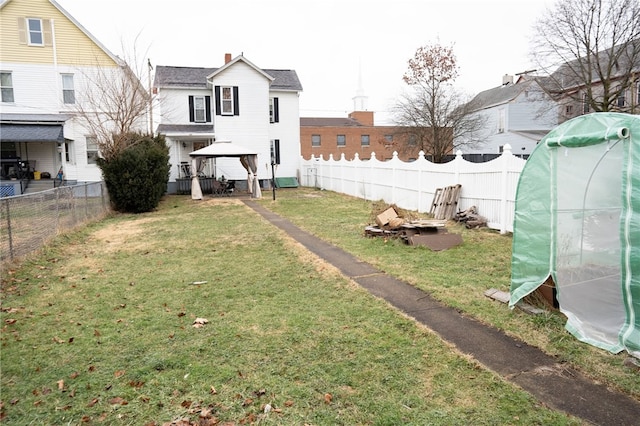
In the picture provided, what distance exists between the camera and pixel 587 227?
4.64 metres

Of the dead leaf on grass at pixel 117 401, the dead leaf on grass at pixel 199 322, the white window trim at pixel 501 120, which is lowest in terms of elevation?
the dead leaf on grass at pixel 117 401

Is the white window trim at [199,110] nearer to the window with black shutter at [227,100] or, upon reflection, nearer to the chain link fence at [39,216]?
the window with black shutter at [227,100]

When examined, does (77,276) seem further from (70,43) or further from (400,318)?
(70,43)

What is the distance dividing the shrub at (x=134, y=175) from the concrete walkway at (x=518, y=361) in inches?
499

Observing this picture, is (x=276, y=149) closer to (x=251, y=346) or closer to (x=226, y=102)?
(x=226, y=102)

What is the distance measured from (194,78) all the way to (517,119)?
25280 millimetres

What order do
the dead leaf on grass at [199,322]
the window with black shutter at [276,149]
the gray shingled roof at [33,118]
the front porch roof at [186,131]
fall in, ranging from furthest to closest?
the window with black shutter at [276,149], the front porch roof at [186,131], the gray shingled roof at [33,118], the dead leaf on grass at [199,322]

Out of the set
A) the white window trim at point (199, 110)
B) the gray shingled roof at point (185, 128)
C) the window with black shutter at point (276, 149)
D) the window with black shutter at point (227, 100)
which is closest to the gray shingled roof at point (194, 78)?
the white window trim at point (199, 110)

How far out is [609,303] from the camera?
4277mm

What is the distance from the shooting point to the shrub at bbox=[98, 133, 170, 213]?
643 inches

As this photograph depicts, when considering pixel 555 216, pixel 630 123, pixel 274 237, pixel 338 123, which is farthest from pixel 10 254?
pixel 338 123

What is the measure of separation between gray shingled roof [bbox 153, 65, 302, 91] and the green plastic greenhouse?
24.8 meters

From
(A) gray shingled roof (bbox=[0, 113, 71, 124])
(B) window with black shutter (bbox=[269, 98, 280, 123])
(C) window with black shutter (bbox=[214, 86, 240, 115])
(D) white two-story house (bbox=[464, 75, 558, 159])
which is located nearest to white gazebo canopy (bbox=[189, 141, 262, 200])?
(C) window with black shutter (bbox=[214, 86, 240, 115])

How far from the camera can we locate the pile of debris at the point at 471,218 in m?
11.4
